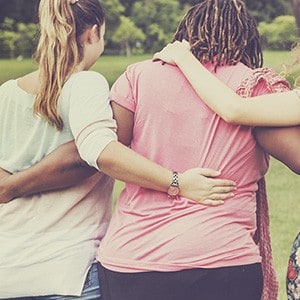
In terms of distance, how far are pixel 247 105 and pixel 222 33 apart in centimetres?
26

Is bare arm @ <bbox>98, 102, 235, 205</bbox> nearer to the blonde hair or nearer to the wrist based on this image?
the wrist

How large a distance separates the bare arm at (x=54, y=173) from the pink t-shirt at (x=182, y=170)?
23 centimetres

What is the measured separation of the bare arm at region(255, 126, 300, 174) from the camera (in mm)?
2934

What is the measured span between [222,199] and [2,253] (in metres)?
0.77

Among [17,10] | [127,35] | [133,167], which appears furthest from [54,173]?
[127,35]

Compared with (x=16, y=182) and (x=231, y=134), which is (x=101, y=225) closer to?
(x=16, y=182)

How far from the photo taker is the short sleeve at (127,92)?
3.04m

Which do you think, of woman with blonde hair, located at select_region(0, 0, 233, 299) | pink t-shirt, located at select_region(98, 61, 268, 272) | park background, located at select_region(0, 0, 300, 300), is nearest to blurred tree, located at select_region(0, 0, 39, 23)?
park background, located at select_region(0, 0, 300, 300)

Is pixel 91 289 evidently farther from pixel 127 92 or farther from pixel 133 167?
pixel 127 92

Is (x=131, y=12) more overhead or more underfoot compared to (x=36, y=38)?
more underfoot

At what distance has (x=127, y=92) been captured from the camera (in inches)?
120

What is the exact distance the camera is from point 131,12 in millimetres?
36188

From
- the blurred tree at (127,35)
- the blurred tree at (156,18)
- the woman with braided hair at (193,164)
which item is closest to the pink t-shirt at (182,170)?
the woman with braided hair at (193,164)

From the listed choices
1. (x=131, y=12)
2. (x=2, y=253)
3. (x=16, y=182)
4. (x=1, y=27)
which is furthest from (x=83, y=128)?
(x=131, y=12)
